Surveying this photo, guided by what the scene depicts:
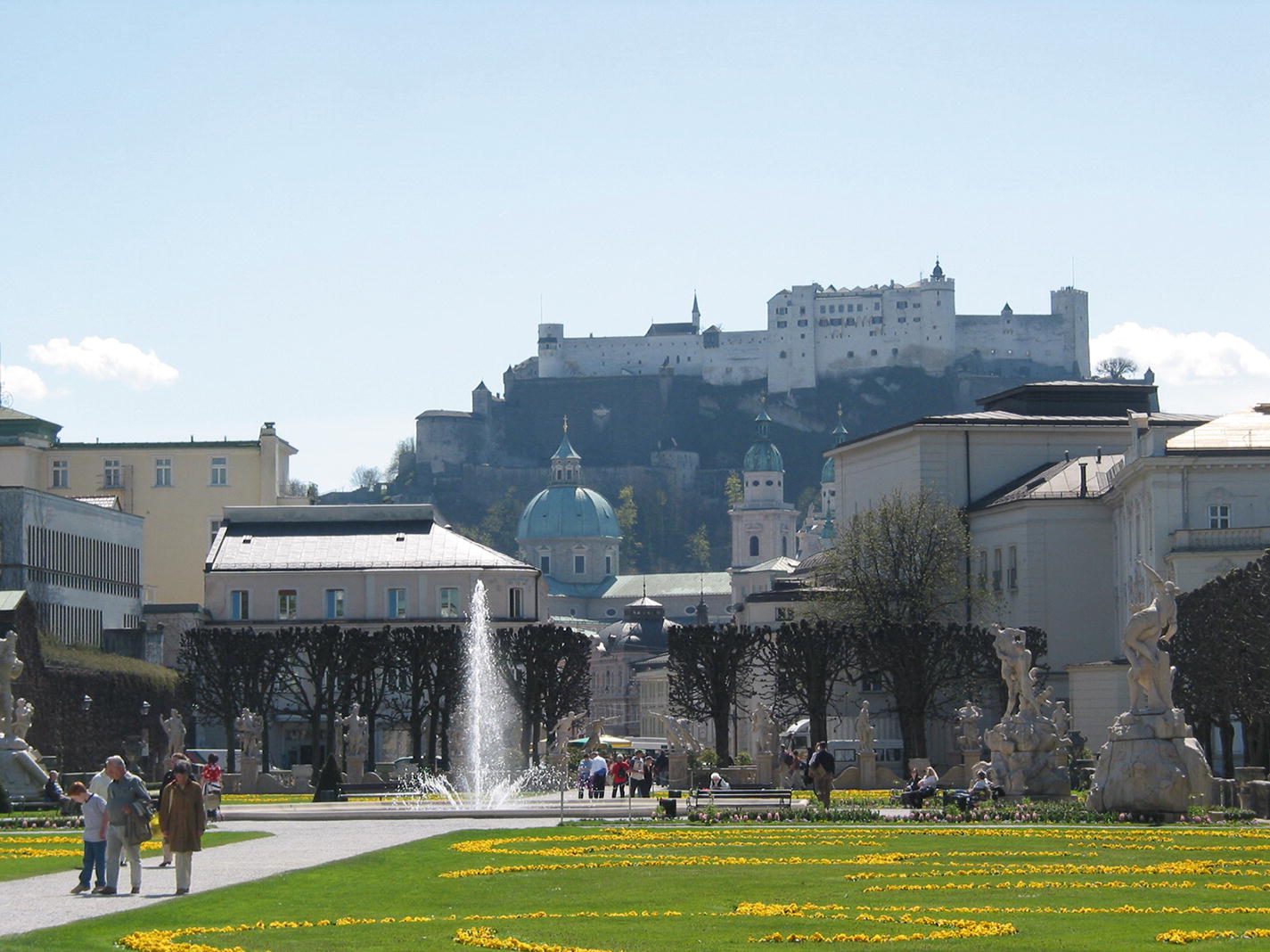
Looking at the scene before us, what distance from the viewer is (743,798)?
5419 cm

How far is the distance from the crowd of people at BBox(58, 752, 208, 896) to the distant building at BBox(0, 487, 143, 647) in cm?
6100

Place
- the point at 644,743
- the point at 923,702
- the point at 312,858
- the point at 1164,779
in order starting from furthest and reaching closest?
the point at 644,743
the point at 923,702
the point at 1164,779
the point at 312,858

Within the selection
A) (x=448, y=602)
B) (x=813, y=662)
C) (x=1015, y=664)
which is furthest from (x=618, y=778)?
(x=448, y=602)

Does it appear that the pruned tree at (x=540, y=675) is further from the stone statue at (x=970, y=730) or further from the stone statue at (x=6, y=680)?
the stone statue at (x=6, y=680)

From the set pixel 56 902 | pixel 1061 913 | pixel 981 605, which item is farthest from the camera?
pixel 981 605

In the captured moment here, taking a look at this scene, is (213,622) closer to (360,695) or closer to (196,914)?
(360,695)

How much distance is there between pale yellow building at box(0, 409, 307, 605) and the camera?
123 metres

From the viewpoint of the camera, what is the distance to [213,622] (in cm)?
10769

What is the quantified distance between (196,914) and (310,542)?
8799 centimetres

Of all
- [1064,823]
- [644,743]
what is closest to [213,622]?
[644,743]

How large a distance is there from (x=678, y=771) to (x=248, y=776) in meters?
12.5

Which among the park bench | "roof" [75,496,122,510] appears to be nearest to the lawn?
the park bench

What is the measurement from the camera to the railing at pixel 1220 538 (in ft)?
263

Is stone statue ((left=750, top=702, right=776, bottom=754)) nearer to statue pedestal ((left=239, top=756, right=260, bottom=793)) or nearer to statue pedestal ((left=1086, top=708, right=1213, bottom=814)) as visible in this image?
statue pedestal ((left=239, top=756, right=260, bottom=793))
